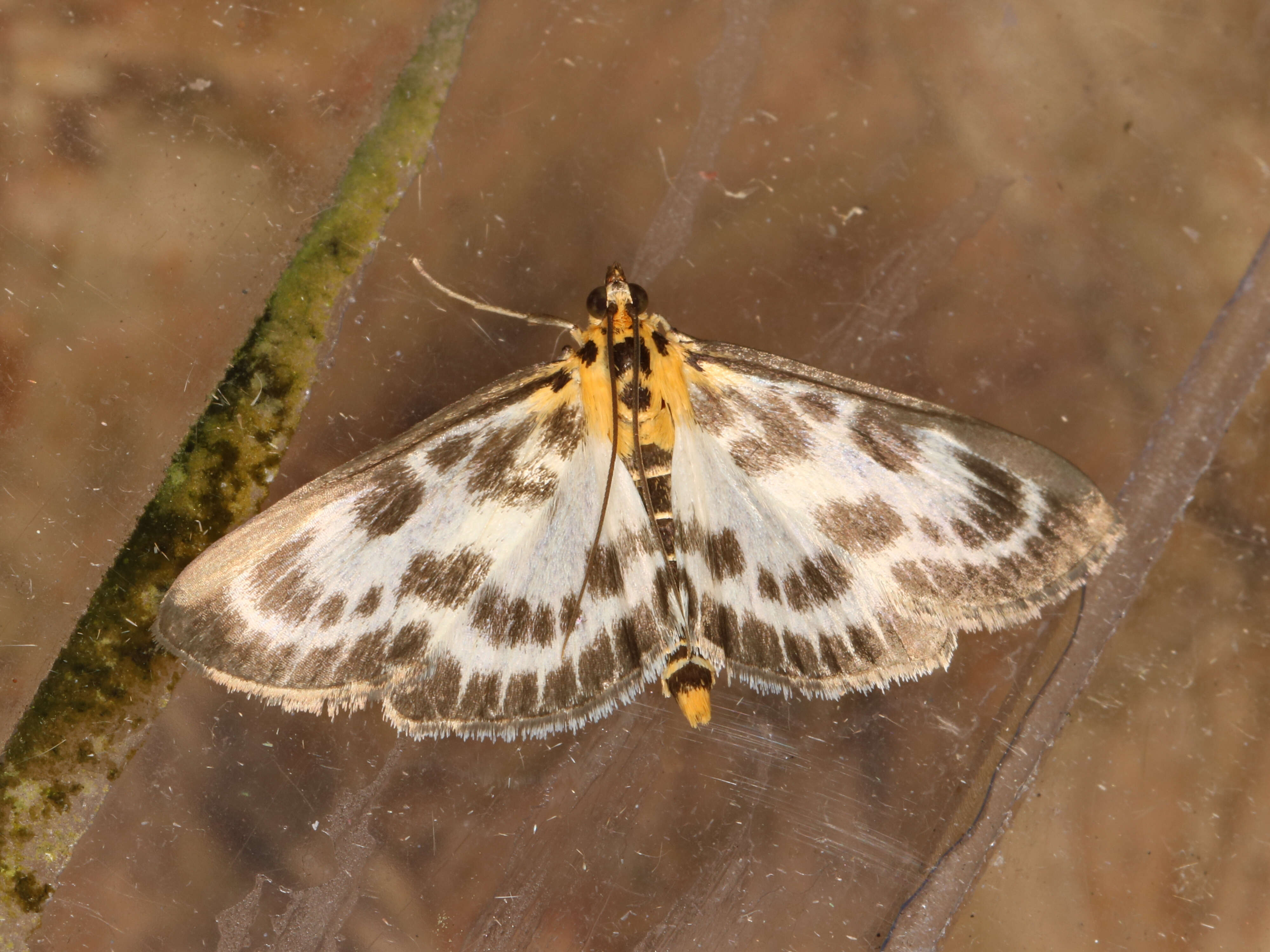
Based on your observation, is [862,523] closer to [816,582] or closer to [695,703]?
[816,582]

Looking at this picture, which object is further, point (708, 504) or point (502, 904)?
point (502, 904)

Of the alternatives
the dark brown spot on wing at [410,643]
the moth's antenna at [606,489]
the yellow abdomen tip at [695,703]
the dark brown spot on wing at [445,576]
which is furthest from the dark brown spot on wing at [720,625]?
the dark brown spot on wing at [410,643]

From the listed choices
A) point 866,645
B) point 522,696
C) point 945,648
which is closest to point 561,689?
point 522,696

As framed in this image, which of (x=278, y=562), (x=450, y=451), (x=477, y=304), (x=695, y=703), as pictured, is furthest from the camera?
(x=477, y=304)

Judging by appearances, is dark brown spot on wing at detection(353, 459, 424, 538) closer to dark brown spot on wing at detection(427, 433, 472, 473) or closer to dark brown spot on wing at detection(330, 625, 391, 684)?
dark brown spot on wing at detection(427, 433, 472, 473)

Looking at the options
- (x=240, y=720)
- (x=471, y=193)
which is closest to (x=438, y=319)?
(x=471, y=193)

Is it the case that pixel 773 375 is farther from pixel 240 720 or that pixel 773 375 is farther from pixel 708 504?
pixel 240 720

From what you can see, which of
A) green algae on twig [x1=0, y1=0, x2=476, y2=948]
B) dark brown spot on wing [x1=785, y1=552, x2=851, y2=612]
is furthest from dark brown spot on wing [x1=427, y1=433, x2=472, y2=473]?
dark brown spot on wing [x1=785, y1=552, x2=851, y2=612]
